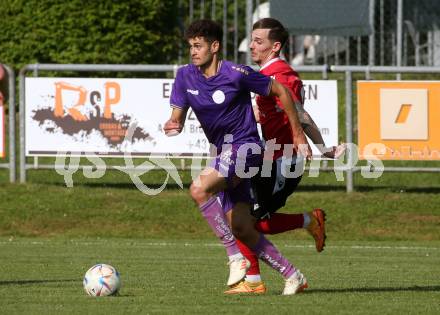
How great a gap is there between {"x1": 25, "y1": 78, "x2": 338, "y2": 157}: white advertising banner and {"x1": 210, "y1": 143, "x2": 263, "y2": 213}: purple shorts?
843cm

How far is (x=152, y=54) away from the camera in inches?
993

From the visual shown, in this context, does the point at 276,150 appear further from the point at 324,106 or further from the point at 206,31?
the point at 324,106

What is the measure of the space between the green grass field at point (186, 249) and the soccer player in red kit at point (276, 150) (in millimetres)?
496

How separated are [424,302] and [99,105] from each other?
9.93m

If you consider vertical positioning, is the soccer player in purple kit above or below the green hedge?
below

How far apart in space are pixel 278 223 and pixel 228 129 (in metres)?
0.97

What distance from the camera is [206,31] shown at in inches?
374

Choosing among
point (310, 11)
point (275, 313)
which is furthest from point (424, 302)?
point (310, 11)

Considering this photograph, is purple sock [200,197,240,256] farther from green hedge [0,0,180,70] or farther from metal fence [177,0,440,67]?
green hedge [0,0,180,70]

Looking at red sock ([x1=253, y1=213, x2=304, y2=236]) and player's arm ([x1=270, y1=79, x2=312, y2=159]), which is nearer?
player's arm ([x1=270, y1=79, x2=312, y2=159])

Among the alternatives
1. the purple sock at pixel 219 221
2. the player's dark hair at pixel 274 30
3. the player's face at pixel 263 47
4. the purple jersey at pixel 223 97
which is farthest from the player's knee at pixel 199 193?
the player's dark hair at pixel 274 30

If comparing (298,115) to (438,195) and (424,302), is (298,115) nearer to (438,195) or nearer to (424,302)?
(424,302)

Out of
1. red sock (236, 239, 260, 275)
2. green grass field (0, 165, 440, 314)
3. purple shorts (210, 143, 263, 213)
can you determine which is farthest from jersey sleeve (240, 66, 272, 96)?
green grass field (0, 165, 440, 314)

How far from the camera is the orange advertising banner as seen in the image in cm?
1777
